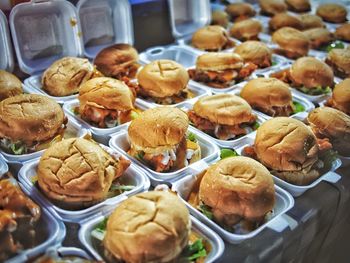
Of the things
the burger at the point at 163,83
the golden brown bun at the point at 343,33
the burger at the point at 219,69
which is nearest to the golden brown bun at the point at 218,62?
the burger at the point at 219,69

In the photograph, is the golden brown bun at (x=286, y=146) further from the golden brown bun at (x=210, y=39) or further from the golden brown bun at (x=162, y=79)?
the golden brown bun at (x=210, y=39)

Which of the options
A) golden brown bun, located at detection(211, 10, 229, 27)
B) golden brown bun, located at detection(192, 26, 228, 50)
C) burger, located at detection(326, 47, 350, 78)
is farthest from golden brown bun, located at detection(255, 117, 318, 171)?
golden brown bun, located at detection(211, 10, 229, 27)

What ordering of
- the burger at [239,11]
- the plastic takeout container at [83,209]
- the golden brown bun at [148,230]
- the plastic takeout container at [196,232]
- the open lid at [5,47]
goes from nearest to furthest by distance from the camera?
1. the golden brown bun at [148,230]
2. the plastic takeout container at [196,232]
3. the plastic takeout container at [83,209]
4. the open lid at [5,47]
5. the burger at [239,11]

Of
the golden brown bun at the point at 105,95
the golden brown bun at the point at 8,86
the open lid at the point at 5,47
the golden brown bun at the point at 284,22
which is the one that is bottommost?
the golden brown bun at the point at 284,22

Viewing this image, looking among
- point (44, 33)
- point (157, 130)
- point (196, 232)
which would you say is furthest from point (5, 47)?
point (196, 232)

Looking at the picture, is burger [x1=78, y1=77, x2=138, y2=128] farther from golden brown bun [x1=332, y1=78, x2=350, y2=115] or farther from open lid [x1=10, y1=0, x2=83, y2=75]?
golden brown bun [x1=332, y1=78, x2=350, y2=115]

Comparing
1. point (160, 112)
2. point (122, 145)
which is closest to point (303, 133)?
point (160, 112)
